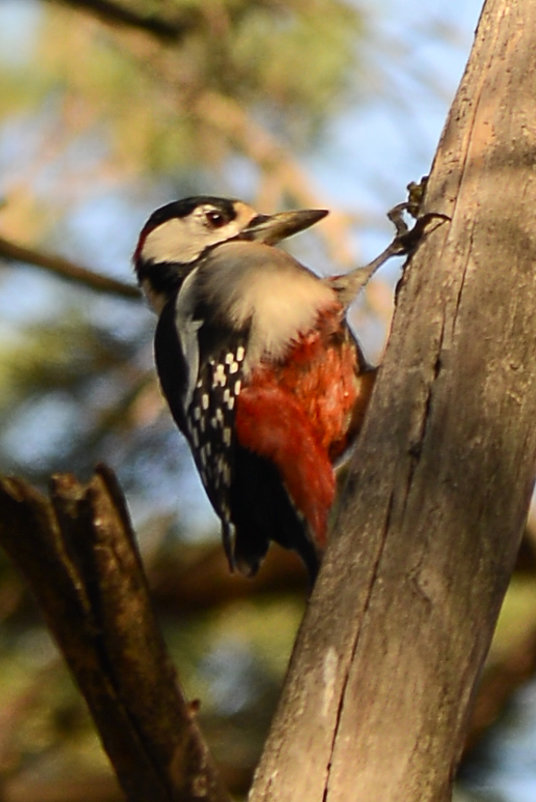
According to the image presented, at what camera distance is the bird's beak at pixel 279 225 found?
314 cm

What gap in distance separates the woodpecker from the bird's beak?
5cm

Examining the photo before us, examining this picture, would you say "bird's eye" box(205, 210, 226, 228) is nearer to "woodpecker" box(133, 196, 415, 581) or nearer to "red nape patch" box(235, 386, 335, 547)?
"woodpecker" box(133, 196, 415, 581)

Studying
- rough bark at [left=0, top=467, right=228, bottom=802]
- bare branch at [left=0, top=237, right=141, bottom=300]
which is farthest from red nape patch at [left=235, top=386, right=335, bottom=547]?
bare branch at [left=0, top=237, right=141, bottom=300]

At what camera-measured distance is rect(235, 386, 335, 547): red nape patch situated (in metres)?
2.61

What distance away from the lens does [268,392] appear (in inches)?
110

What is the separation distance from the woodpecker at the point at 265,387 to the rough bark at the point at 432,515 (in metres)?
0.50

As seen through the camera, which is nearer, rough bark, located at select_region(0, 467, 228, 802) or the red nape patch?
rough bark, located at select_region(0, 467, 228, 802)

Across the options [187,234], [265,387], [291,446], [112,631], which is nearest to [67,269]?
[187,234]

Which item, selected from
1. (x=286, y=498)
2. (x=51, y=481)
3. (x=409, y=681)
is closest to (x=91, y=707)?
(x=51, y=481)

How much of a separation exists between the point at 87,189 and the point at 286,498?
7.70 feet

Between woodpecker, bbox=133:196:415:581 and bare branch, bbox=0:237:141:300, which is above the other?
bare branch, bbox=0:237:141:300

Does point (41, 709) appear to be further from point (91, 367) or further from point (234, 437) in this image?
point (234, 437)

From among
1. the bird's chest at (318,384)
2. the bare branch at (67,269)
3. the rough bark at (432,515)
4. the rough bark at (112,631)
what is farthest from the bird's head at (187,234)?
the rough bark at (112,631)

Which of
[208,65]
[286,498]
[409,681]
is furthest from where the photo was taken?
[208,65]
